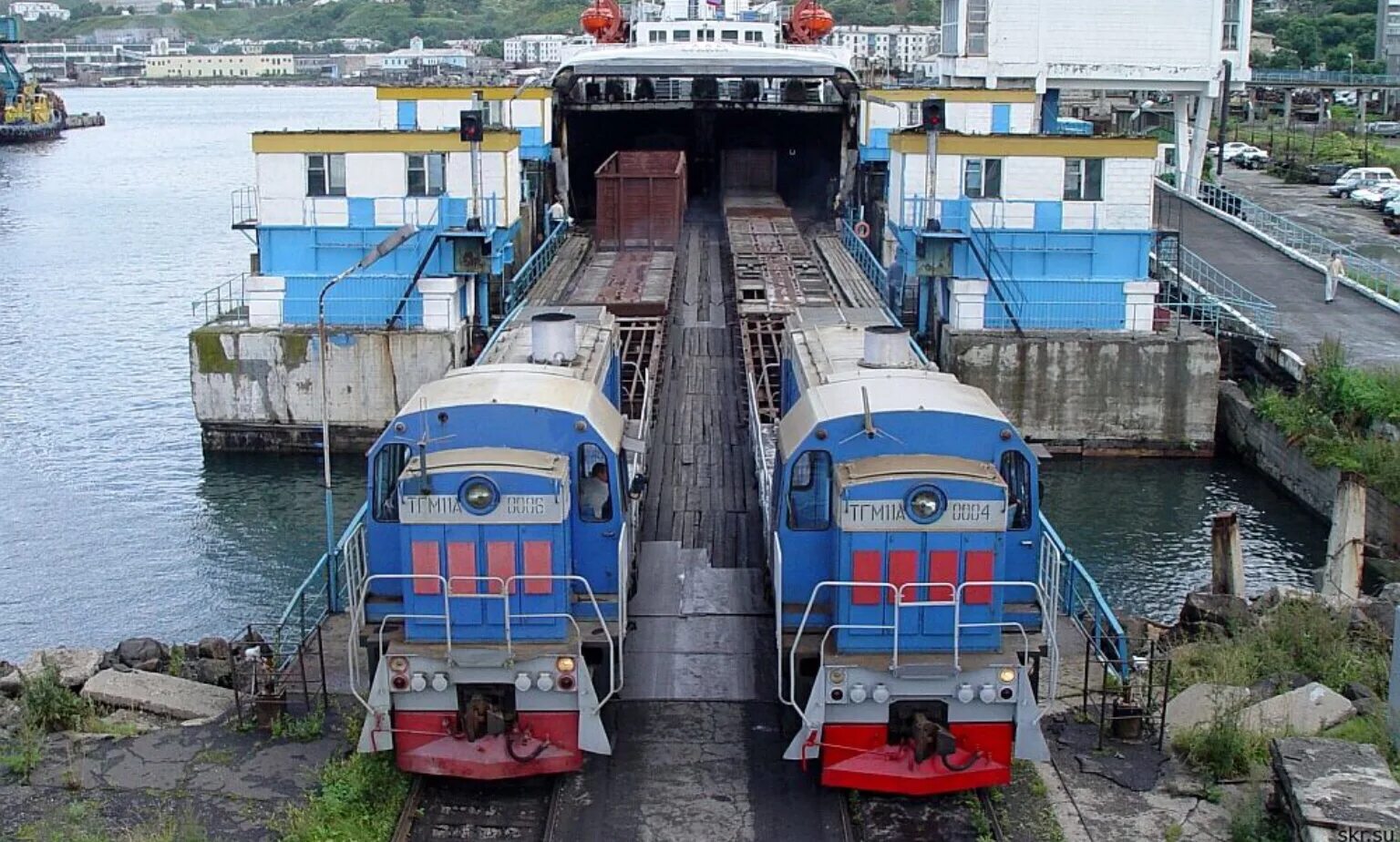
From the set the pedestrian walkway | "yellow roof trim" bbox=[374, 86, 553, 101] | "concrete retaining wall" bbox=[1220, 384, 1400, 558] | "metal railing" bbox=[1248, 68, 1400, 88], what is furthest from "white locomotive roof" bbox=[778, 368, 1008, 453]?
"metal railing" bbox=[1248, 68, 1400, 88]

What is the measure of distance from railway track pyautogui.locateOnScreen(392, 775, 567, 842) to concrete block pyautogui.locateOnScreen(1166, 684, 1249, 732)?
6.12 m

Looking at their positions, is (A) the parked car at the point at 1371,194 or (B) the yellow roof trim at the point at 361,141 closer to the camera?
(B) the yellow roof trim at the point at 361,141

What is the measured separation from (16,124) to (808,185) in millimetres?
108055

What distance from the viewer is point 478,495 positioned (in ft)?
42.7

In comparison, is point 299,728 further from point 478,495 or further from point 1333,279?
point 1333,279

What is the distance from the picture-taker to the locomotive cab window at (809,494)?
13.6m

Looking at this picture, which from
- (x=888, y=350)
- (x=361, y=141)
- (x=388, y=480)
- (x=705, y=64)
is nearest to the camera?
(x=388, y=480)

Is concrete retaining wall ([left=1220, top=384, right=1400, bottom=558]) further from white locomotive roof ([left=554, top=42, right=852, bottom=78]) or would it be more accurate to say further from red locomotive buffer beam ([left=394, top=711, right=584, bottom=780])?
white locomotive roof ([left=554, top=42, right=852, bottom=78])

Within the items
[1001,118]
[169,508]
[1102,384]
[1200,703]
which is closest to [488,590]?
[1200,703]

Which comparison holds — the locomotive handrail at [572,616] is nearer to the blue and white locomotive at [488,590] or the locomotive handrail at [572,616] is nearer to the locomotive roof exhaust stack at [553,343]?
Result: the blue and white locomotive at [488,590]

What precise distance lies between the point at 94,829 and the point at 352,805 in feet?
6.86

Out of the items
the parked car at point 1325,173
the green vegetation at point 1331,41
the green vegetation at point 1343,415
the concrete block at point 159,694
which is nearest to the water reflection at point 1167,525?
A: the green vegetation at point 1343,415

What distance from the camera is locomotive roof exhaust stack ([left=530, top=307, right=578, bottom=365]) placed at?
627 inches

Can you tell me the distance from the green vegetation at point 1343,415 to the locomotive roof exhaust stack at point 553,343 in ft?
53.6
